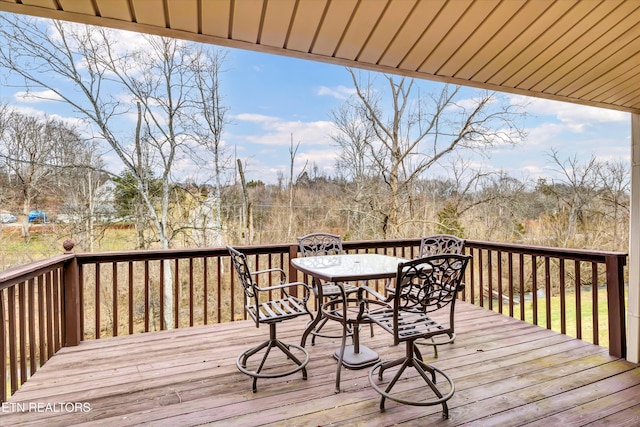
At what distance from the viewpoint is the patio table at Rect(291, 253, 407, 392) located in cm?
250

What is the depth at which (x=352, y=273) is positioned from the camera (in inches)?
100

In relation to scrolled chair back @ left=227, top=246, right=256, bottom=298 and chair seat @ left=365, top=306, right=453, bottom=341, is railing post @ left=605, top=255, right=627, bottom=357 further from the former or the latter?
scrolled chair back @ left=227, top=246, right=256, bottom=298

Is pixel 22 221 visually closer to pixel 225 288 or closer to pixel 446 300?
pixel 225 288

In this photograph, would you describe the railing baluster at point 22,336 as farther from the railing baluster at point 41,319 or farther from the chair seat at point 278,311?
the chair seat at point 278,311

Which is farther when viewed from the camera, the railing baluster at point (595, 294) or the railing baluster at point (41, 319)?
the railing baluster at point (595, 294)

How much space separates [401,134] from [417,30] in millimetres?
7549

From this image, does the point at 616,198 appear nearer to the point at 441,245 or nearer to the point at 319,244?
the point at 441,245

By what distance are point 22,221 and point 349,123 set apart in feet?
25.2

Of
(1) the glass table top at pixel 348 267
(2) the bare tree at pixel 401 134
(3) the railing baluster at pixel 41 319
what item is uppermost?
(2) the bare tree at pixel 401 134

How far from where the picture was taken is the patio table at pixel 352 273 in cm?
250

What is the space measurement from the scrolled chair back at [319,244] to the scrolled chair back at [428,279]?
5.69 feet

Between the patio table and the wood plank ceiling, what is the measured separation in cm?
145

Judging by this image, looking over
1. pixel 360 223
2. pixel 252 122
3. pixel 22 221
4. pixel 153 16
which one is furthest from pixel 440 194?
pixel 22 221

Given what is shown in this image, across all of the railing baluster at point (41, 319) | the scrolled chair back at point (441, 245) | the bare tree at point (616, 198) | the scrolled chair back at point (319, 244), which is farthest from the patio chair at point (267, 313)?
the bare tree at point (616, 198)
